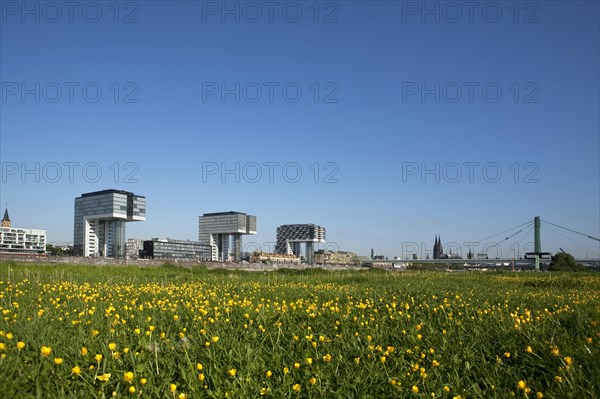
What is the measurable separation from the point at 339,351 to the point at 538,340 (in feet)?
7.45

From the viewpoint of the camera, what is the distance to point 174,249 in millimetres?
170625

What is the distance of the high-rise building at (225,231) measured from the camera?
162625mm

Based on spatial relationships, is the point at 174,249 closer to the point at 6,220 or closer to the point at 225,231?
the point at 225,231

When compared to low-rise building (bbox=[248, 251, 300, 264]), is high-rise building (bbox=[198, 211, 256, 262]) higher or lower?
higher

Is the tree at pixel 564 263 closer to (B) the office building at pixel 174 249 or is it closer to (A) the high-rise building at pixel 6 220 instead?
(B) the office building at pixel 174 249

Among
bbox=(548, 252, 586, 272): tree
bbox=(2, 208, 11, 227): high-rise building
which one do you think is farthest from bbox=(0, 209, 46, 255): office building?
bbox=(548, 252, 586, 272): tree

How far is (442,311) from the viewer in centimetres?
787

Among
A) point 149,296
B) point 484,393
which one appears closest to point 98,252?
point 149,296

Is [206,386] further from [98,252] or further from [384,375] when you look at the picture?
[98,252]

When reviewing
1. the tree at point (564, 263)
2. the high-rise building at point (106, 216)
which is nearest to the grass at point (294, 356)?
the tree at point (564, 263)

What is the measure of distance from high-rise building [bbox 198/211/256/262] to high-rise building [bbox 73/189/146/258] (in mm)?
37778

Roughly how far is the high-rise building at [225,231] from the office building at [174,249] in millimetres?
5456

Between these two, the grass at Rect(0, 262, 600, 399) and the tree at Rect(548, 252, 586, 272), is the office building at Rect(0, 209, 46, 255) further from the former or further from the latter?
the grass at Rect(0, 262, 600, 399)

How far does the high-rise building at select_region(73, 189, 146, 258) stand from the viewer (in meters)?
124
